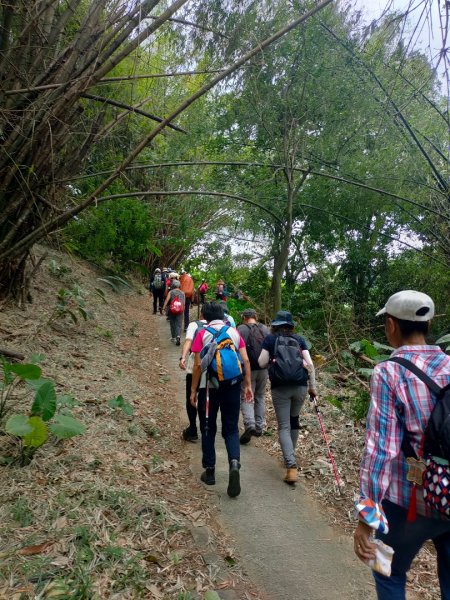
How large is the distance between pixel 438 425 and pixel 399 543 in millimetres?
630

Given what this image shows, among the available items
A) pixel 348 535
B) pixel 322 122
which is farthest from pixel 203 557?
pixel 322 122

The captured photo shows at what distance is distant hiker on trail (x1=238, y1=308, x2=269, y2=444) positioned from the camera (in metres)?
5.80

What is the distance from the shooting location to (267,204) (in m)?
12.4

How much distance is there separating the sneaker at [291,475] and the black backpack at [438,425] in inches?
117

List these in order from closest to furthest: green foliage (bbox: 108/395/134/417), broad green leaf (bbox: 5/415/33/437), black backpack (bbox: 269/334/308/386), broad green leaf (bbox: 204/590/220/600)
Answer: broad green leaf (bbox: 204/590/220/600), broad green leaf (bbox: 5/415/33/437), black backpack (bbox: 269/334/308/386), green foliage (bbox: 108/395/134/417)

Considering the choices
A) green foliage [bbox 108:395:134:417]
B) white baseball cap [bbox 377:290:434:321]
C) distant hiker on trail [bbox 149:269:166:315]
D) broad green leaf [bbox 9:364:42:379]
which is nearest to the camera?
white baseball cap [bbox 377:290:434:321]

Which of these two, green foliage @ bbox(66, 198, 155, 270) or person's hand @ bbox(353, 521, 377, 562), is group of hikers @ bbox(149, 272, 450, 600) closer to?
person's hand @ bbox(353, 521, 377, 562)

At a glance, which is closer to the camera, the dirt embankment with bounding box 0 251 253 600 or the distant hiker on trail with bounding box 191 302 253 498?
the dirt embankment with bounding box 0 251 253 600

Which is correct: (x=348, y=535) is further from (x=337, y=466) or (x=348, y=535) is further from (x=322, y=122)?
(x=322, y=122)

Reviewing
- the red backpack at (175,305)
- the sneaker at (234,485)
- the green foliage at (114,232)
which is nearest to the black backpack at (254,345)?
the sneaker at (234,485)

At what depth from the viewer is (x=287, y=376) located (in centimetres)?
464

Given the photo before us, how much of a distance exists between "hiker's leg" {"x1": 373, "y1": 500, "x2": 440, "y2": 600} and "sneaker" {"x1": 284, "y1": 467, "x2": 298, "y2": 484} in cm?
268

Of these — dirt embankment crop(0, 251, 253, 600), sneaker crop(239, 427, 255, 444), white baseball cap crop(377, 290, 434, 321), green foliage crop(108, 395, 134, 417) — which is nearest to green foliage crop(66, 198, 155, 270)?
dirt embankment crop(0, 251, 253, 600)

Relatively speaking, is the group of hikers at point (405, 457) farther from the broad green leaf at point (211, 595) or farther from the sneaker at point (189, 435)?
the sneaker at point (189, 435)
